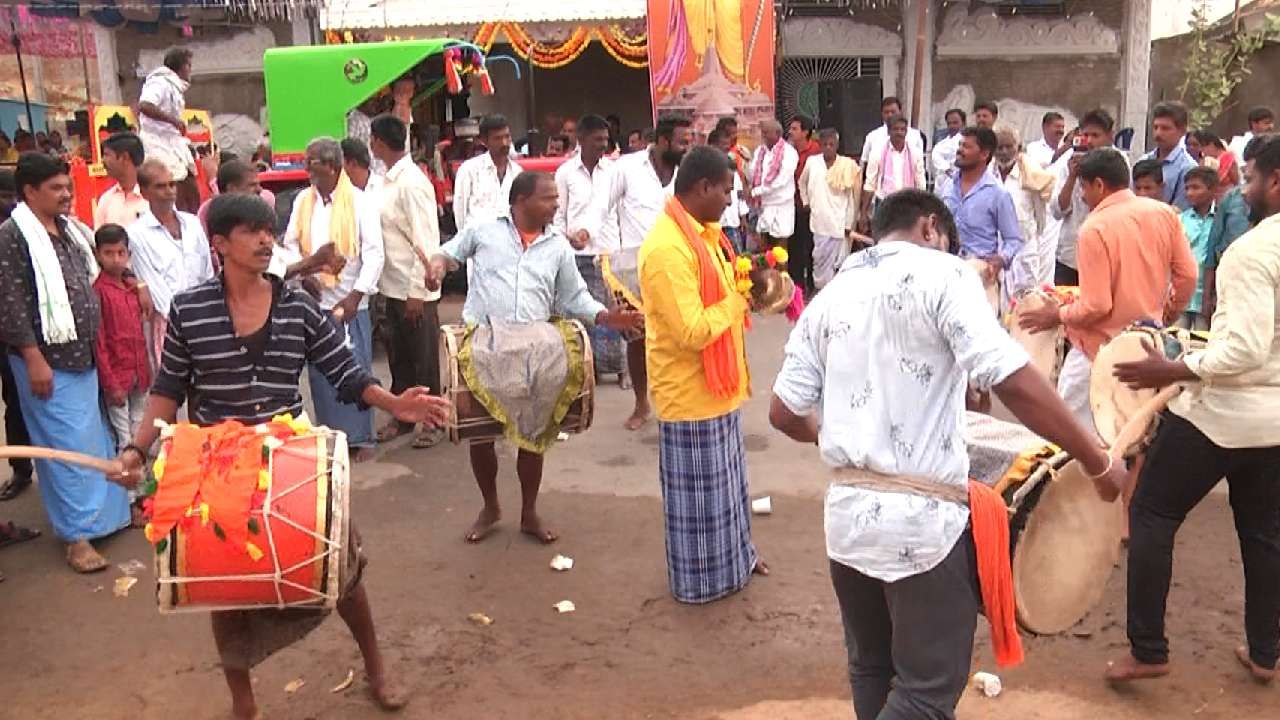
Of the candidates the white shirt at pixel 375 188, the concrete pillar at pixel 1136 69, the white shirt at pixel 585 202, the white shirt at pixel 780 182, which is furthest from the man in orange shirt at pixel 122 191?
the concrete pillar at pixel 1136 69

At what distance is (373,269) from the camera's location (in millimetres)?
6406

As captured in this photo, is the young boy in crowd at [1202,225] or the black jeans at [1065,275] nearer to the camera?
the young boy in crowd at [1202,225]

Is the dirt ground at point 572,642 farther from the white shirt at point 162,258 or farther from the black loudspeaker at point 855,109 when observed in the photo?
the black loudspeaker at point 855,109

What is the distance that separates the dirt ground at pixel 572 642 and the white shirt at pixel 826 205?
662cm

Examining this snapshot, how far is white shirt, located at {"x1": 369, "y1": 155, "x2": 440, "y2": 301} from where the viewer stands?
6867mm

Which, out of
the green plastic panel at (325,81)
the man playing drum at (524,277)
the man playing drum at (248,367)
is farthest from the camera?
the green plastic panel at (325,81)

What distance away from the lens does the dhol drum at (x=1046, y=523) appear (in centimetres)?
310

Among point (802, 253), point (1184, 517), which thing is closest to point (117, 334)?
point (1184, 517)

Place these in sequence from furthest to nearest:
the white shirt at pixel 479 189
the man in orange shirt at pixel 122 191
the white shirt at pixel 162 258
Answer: the white shirt at pixel 479 189 → the man in orange shirt at pixel 122 191 → the white shirt at pixel 162 258

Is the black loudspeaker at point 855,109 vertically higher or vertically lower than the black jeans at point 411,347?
higher

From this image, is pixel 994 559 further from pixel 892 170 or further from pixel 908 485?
pixel 892 170

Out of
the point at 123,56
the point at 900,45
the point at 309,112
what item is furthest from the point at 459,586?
the point at 123,56

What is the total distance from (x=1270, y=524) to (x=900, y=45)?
1190 cm

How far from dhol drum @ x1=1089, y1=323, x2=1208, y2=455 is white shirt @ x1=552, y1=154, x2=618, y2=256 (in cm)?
438
